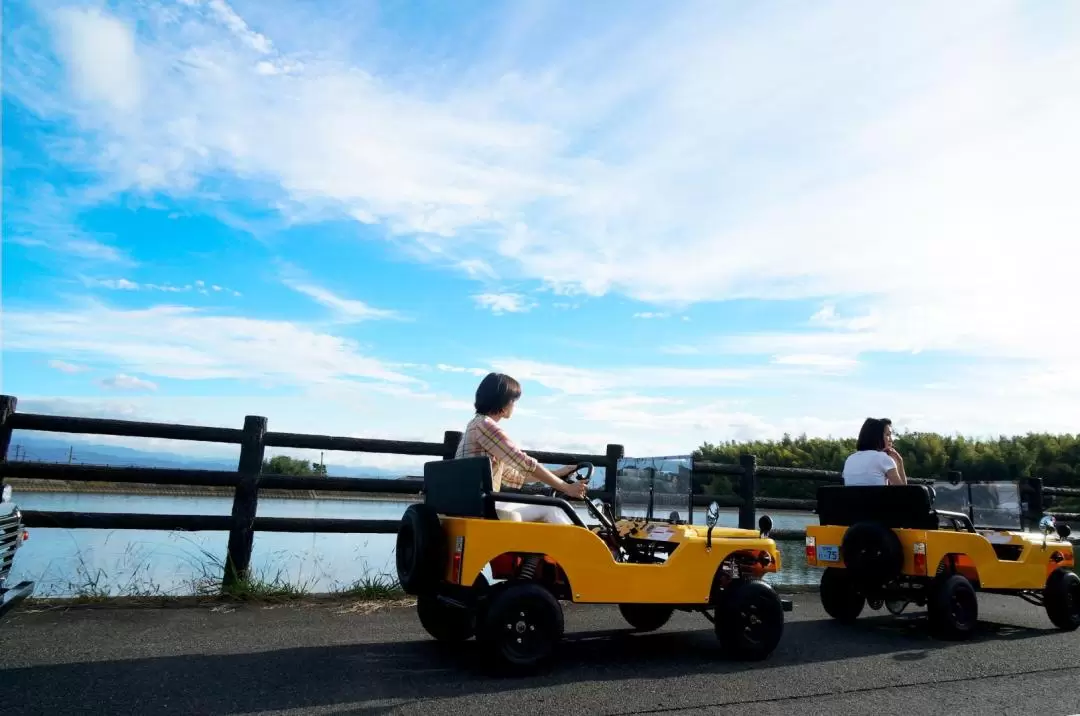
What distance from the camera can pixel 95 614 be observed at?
5.30 meters

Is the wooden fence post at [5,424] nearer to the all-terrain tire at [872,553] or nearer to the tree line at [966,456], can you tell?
the all-terrain tire at [872,553]

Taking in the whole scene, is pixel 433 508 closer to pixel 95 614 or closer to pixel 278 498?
pixel 95 614

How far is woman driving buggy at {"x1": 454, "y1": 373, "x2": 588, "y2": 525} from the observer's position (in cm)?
451

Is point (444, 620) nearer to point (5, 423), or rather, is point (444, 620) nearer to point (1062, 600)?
point (5, 423)

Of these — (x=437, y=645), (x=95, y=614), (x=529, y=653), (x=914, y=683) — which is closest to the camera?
(x=529, y=653)

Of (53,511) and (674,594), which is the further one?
(53,511)

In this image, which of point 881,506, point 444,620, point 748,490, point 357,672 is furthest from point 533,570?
point 748,490

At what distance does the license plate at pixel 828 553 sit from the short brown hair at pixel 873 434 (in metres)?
0.93

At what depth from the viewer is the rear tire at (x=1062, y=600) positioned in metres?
6.45

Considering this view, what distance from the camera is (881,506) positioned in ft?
20.3

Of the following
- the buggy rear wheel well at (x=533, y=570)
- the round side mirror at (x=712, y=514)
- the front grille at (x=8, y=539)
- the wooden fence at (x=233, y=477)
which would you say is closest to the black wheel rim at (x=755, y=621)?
the round side mirror at (x=712, y=514)

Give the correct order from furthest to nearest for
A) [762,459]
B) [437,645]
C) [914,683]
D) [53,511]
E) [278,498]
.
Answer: [762,459] < [278,498] < [53,511] < [437,645] < [914,683]

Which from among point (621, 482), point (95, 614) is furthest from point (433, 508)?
point (95, 614)

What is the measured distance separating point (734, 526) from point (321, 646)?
288 cm
